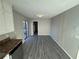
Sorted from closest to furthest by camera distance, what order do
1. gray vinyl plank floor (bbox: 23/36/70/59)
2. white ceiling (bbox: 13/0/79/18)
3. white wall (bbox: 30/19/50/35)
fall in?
white ceiling (bbox: 13/0/79/18)
gray vinyl plank floor (bbox: 23/36/70/59)
white wall (bbox: 30/19/50/35)

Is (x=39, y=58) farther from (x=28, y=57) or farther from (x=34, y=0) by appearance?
(x=34, y=0)

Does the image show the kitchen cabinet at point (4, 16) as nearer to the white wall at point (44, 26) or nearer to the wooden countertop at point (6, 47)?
the wooden countertop at point (6, 47)

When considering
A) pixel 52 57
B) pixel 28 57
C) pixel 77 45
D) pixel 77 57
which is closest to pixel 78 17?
pixel 77 45

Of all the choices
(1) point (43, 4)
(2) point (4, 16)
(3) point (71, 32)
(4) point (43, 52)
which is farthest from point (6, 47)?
(3) point (71, 32)

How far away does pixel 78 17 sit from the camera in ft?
9.13

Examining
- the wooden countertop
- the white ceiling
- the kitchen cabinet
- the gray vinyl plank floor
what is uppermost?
the white ceiling

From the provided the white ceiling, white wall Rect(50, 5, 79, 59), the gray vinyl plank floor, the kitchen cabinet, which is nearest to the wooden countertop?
the kitchen cabinet

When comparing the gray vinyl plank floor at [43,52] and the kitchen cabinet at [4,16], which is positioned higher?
the kitchen cabinet at [4,16]

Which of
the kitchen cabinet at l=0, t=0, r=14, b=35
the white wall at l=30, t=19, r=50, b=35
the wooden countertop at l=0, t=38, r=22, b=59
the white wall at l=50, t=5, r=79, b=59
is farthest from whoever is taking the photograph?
the white wall at l=30, t=19, r=50, b=35

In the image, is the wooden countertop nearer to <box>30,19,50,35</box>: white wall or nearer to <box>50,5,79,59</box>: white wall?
<box>50,5,79,59</box>: white wall

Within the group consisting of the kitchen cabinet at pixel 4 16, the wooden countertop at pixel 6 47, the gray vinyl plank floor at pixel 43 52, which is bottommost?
the gray vinyl plank floor at pixel 43 52

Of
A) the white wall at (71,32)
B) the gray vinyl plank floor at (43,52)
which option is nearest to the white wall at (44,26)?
the gray vinyl plank floor at (43,52)

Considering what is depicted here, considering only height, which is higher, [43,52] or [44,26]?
[44,26]

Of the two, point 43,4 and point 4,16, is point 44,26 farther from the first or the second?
point 4,16
